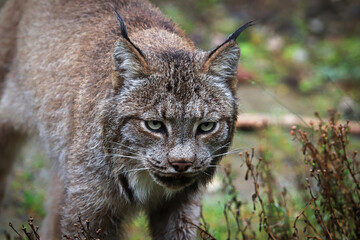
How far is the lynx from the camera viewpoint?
4.20 meters

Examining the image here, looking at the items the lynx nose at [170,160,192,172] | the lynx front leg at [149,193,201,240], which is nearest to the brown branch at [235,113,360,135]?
the lynx front leg at [149,193,201,240]

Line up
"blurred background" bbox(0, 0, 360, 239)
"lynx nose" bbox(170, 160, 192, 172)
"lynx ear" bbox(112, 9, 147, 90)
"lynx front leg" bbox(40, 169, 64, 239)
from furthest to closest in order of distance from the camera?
"blurred background" bbox(0, 0, 360, 239)
"lynx front leg" bbox(40, 169, 64, 239)
"lynx ear" bbox(112, 9, 147, 90)
"lynx nose" bbox(170, 160, 192, 172)

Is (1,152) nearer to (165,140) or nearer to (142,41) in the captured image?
(142,41)

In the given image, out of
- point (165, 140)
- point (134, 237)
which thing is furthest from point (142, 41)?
point (134, 237)

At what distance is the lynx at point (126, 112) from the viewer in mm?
4203

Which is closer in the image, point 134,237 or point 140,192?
point 140,192

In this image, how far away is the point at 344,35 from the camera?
1212 cm

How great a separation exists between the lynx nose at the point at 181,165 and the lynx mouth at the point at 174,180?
108 millimetres

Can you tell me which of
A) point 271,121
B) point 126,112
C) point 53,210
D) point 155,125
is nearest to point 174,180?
point 155,125

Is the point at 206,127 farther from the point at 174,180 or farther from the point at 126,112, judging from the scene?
the point at 126,112

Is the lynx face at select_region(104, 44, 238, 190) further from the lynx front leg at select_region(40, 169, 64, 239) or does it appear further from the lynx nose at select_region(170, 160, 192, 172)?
the lynx front leg at select_region(40, 169, 64, 239)

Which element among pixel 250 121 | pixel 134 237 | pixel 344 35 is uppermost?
pixel 344 35

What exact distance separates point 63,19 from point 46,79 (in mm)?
662

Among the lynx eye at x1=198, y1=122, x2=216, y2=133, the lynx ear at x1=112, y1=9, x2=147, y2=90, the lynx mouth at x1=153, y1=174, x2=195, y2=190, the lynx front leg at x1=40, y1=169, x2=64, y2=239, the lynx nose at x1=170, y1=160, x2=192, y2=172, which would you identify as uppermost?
the lynx ear at x1=112, y1=9, x2=147, y2=90
